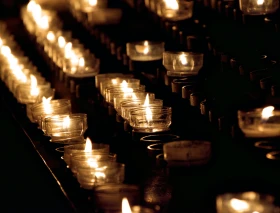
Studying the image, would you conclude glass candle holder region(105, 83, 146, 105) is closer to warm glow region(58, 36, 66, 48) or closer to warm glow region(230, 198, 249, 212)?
warm glow region(58, 36, 66, 48)

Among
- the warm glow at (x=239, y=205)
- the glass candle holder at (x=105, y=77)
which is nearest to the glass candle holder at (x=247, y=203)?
the warm glow at (x=239, y=205)

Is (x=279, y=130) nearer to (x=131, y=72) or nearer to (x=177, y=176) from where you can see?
(x=177, y=176)

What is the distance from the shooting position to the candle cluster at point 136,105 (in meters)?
3.54

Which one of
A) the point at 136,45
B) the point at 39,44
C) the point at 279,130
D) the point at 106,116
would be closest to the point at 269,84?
the point at 279,130

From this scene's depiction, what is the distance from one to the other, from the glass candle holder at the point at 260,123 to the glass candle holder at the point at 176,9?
1.49 m

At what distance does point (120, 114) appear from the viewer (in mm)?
3830

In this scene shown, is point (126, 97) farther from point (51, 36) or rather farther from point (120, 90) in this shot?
point (51, 36)

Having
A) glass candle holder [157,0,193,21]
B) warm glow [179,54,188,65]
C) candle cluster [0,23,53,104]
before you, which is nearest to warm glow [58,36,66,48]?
candle cluster [0,23,53,104]

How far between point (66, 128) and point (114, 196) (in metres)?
1.00

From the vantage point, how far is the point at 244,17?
3.99m

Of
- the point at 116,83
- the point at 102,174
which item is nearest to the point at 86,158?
the point at 102,174

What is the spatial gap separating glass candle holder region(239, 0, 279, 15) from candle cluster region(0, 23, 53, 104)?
116 cm

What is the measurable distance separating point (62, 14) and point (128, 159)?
9.82 ft

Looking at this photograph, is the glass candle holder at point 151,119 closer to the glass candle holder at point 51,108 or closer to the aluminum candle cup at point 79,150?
the aluminum candle cup at point 79,150
